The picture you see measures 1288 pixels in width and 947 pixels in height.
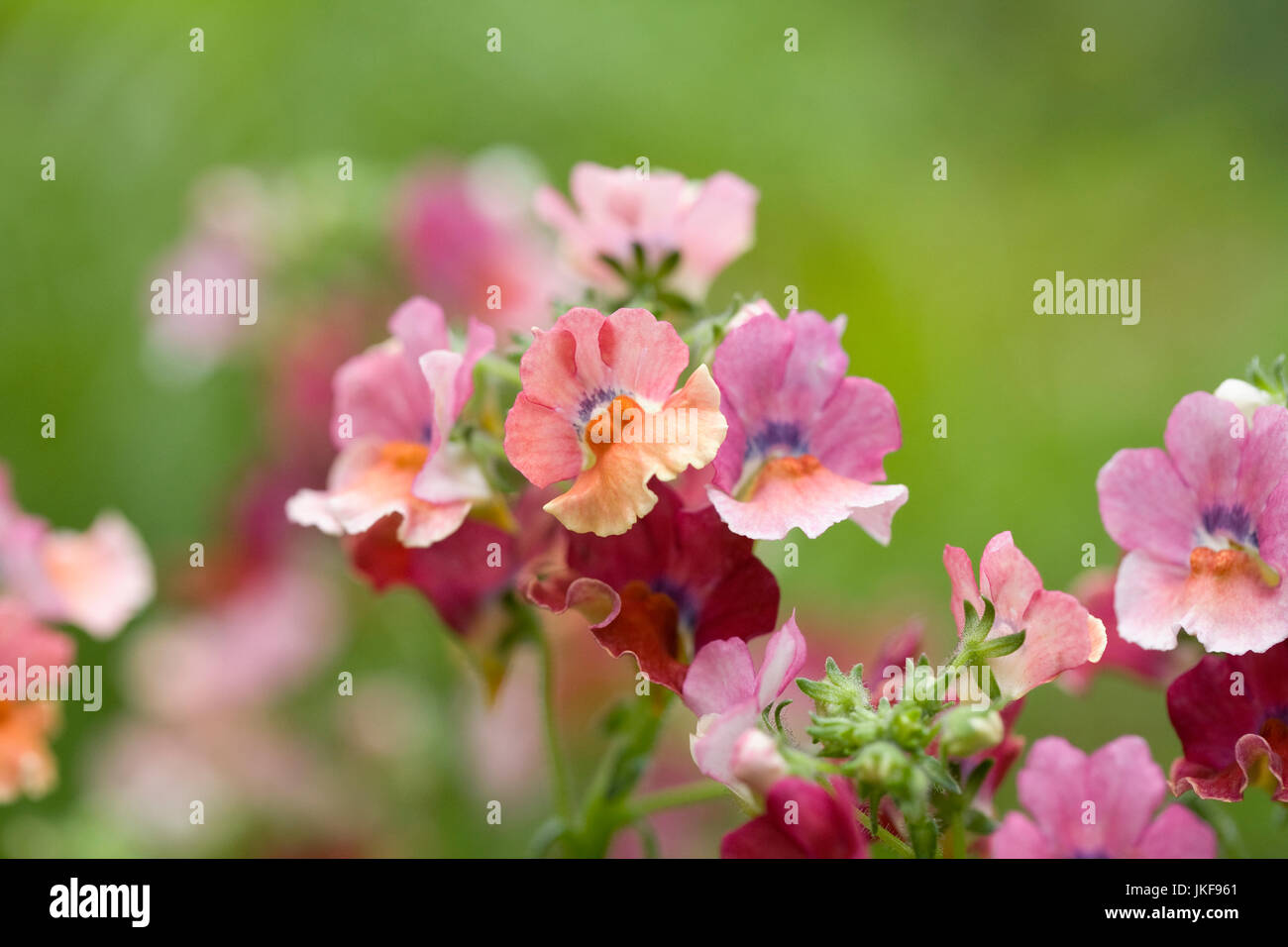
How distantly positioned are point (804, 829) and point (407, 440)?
0.93 ft

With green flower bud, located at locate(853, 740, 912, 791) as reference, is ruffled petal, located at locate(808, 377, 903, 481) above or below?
above

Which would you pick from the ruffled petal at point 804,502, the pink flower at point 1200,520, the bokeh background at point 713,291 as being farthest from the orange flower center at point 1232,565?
the bokeh background at point 713,291

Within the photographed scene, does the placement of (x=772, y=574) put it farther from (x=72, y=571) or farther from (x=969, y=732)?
(x=72, y=571)

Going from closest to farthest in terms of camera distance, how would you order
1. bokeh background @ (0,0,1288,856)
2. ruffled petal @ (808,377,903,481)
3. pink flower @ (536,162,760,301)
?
ruffled petal @ (808,377,903,481), pink flower @ (536,162,760,301), bokeh background @ (0,0,1288,856)

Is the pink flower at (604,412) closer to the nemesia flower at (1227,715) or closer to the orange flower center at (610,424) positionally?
the orange flower center at (610,424)

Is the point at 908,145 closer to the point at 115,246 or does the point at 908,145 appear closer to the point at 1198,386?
the point at 1198,386

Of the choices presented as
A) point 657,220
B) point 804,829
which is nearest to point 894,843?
point 804,829

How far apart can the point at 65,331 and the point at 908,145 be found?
4.02 feet

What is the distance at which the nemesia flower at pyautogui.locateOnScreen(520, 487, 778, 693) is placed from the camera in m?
0.57

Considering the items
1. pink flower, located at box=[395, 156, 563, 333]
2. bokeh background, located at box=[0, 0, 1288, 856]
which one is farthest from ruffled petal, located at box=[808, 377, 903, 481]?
pink flower, located at box=[395, 156, 563, 333]

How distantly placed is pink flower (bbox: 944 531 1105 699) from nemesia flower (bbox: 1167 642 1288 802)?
0.06m

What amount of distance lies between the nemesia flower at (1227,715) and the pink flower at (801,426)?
146 mm

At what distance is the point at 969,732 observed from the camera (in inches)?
19.0

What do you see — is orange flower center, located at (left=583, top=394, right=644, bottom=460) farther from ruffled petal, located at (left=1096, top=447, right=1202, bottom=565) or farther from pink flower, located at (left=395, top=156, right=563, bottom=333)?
pink flower, located at (left=395, top=156, right=563, bottom=333)
